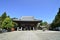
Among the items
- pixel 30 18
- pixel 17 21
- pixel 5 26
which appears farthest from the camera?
pixel 30 18

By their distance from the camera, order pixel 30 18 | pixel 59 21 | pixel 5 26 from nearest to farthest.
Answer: pixel 5 26, pixel 59 21, pixel 30 18

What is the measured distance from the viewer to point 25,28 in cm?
7412

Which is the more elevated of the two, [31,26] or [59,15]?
[59,15]

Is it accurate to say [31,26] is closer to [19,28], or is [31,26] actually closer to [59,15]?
[19,28]

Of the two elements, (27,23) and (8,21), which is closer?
(8,21)

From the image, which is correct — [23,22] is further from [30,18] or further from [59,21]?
[59,21]

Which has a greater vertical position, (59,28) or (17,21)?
(17,21)

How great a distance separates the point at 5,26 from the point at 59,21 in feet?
83.0

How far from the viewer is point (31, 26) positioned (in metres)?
74.4

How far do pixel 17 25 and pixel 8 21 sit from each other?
17497 millimetres

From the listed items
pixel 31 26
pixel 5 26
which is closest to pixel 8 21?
pixel 5 26

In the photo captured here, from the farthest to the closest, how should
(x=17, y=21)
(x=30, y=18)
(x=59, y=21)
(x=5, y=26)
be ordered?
(x=30, y=18) < (x=17, y=21) < (x=59, y=21) < (x=5, y=26)

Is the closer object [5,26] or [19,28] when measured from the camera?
[5,26]

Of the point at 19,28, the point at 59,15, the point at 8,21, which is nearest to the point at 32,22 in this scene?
the point at 19,28
